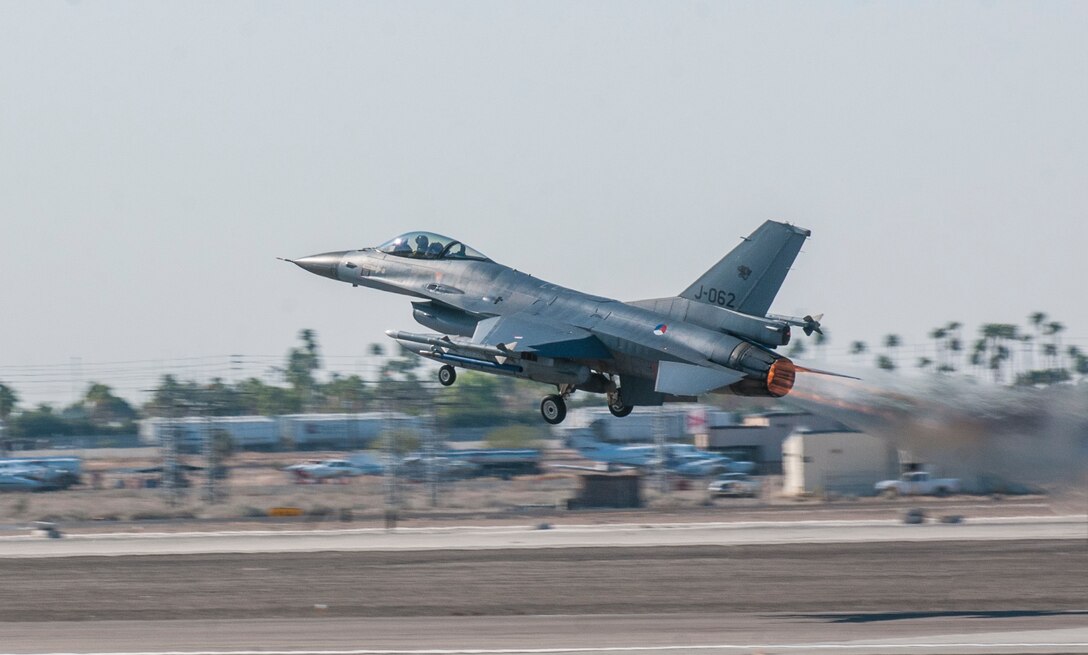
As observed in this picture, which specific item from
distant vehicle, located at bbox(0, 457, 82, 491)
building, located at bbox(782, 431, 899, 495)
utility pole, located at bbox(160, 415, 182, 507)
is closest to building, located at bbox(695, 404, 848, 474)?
building, located at bbox(782, 431, 899, 495)

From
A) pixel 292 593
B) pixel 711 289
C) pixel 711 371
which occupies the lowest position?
pixel 292 593

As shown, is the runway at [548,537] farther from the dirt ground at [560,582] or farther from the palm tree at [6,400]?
the palm tree at [6,400]

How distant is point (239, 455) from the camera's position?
327 ft

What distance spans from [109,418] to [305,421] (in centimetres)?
2469

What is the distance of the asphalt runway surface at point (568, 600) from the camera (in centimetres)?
3033

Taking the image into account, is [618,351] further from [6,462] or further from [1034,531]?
[6,462]

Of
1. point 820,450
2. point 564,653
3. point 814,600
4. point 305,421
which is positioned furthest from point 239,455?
point 564,653

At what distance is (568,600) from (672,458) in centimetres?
5320

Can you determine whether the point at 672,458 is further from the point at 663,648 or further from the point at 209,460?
the point at 663,648

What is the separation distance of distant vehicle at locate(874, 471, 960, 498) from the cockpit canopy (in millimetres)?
46069

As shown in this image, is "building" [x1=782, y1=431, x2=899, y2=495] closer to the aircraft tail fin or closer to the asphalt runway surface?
the asphalt runway surface

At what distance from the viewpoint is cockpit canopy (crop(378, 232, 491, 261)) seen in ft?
110

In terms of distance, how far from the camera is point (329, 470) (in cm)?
9106

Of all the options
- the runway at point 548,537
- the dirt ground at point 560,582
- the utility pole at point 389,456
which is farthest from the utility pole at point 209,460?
the dirt ground at point 560,582
